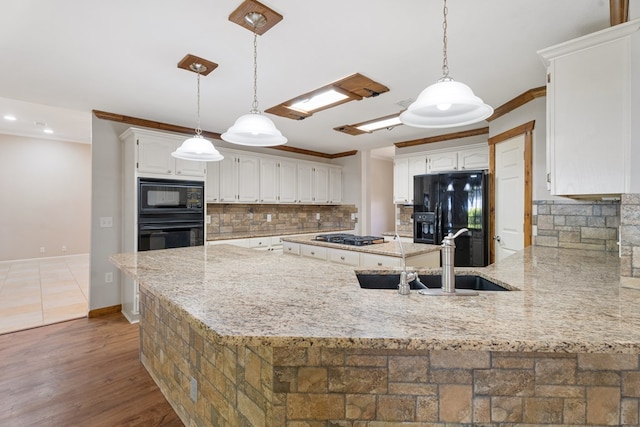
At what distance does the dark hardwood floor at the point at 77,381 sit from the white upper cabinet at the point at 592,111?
2.77m

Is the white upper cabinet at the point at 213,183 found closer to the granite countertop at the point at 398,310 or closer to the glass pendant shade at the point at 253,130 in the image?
the glass pendant shade at the point at 253,130

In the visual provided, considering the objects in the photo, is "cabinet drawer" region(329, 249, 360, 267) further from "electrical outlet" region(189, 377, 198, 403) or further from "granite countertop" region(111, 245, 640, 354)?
"electrical outlet" region(189, 377, 198, 403)

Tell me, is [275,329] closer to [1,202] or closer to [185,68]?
[185,68]

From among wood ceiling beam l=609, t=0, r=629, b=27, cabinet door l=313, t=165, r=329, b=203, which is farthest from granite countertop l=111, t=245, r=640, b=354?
cabinet door l=313, t=165, r=329, b=203

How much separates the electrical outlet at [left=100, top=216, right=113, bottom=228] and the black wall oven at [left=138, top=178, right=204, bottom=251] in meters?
0.55

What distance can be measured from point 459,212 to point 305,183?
2.71m

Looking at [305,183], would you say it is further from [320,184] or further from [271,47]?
[271,47]

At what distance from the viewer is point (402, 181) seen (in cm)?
492

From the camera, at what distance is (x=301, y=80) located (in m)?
2.68

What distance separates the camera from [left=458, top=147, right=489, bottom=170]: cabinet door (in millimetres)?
4020

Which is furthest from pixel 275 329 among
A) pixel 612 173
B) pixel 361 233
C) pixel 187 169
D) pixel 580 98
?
pixel 361 233

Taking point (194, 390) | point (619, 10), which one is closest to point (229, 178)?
point (194, 390)

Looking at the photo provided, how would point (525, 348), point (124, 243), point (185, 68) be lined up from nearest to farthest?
point (525, 348), point (185, 68), point (124, 243)

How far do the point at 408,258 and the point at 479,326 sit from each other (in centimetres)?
197
